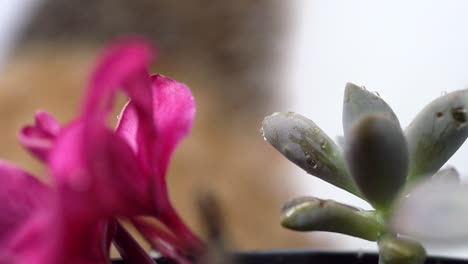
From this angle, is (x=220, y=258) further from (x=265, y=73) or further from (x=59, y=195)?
(x=265, y=73)

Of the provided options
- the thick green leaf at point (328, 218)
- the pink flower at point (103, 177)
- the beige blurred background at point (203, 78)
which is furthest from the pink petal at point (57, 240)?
the beige blurred background at point (203, 78)

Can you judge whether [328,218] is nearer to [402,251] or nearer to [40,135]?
[402,251]

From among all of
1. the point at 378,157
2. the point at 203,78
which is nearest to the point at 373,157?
the point at 378,157

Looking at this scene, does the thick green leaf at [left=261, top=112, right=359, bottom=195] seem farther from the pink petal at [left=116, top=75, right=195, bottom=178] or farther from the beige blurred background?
the beige blurred background

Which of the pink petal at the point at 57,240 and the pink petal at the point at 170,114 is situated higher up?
the pink petal at the point at 170,114

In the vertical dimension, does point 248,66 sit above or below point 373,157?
above

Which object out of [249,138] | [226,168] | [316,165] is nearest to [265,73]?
[249,138]

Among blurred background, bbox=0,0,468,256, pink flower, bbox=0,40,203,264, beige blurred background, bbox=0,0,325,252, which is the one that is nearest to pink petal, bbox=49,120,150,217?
pink flower, bbox=0,40,203,264

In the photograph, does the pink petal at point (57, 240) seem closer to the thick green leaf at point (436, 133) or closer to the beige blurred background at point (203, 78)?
the thick green leaf at point (436, 133)
